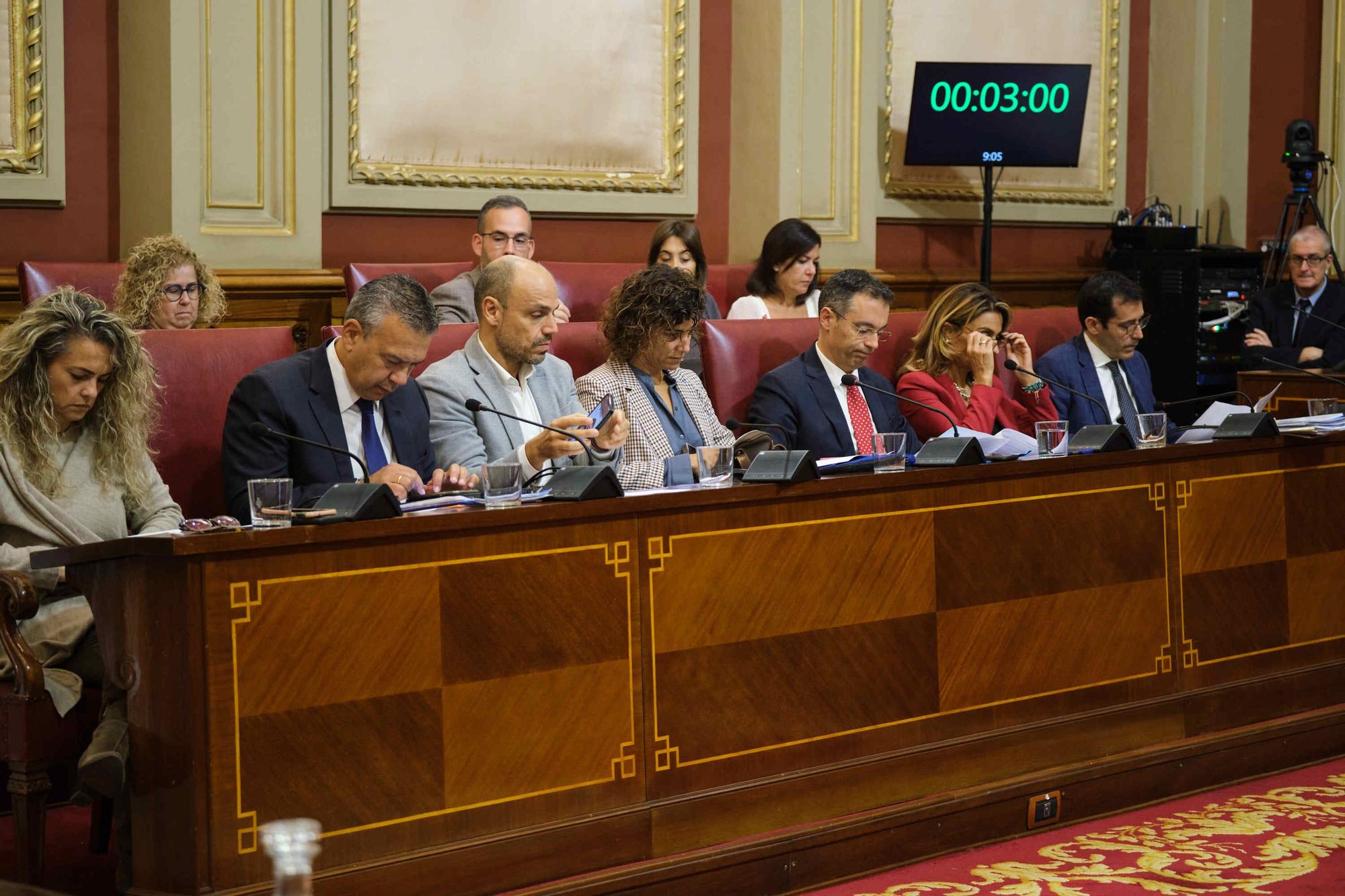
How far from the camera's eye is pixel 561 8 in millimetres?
5773

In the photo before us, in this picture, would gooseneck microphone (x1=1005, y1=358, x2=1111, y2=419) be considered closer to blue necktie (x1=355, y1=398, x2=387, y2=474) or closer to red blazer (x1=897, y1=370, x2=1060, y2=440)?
red blazer (x1=897, y1=370, x2=1060, y2=440)

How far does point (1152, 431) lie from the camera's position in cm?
371

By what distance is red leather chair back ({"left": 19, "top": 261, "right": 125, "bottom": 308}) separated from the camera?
436 centimetres

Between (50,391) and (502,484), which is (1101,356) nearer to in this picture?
(502,484)

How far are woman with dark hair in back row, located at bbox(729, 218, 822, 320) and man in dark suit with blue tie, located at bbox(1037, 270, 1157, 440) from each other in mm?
815

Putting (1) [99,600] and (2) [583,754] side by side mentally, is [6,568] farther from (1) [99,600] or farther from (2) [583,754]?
(2) [583,754]

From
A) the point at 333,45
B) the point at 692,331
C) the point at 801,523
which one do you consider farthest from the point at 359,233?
the point at 801,523

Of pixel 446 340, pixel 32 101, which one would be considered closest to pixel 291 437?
pixel 446 340

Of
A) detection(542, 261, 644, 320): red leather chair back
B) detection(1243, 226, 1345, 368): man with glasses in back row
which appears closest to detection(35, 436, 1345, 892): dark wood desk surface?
detection(542, 261, 644, 320): red leather chair back

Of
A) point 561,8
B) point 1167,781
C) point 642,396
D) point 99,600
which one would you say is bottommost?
point 1167,781

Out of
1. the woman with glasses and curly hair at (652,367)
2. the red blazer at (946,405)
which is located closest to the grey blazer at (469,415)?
the woman with glasses and curly hair at (652,367)

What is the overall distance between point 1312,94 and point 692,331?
15.9ft

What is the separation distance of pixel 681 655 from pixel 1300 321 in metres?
4.45

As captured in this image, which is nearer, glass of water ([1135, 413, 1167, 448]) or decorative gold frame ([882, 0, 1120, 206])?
glass of water ([1135, 413, 1167, 448])
